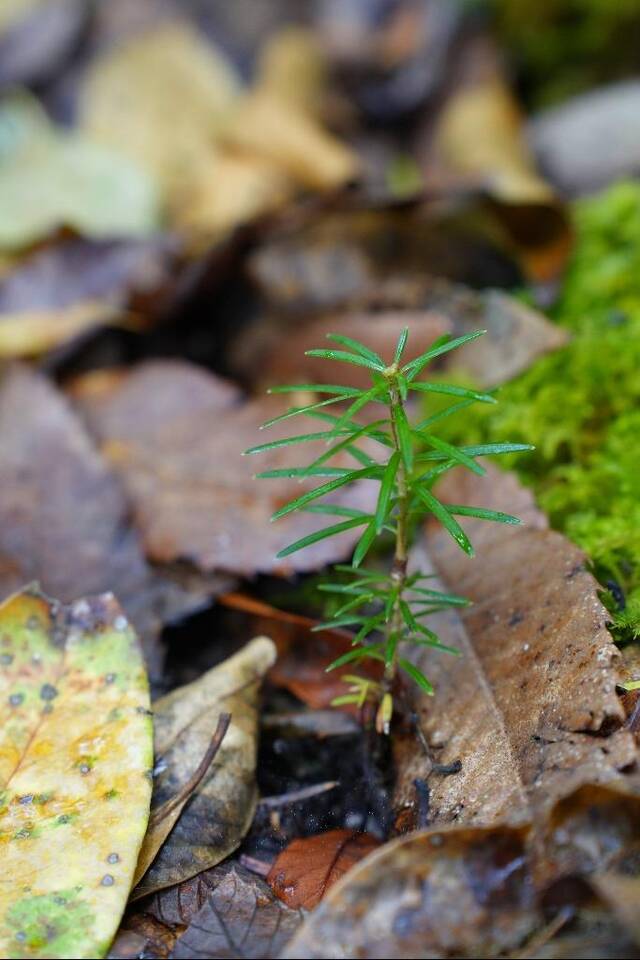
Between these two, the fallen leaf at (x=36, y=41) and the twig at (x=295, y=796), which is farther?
the fallen leaf at (x=36, y=41)

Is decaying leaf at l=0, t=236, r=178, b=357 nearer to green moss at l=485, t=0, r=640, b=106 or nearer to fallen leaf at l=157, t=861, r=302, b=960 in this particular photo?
fallen leaf at l=157, t=861, r=302, b=960

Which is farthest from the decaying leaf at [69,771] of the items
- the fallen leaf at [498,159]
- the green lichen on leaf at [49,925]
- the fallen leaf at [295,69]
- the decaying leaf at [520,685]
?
the fallen leaf at [295,69]

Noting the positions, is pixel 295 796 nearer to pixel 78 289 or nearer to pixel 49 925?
pixel 49 925

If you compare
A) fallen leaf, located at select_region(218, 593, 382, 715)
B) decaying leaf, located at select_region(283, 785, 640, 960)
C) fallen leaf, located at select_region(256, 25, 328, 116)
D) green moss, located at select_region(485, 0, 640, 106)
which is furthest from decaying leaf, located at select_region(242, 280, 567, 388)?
green moss, located at select_region(485, 0, 640, 106)

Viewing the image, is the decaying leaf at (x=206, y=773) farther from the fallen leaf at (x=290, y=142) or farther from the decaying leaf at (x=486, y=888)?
the fallen leaf at (x=290, y=142)

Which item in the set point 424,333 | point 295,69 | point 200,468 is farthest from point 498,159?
point 200,468
